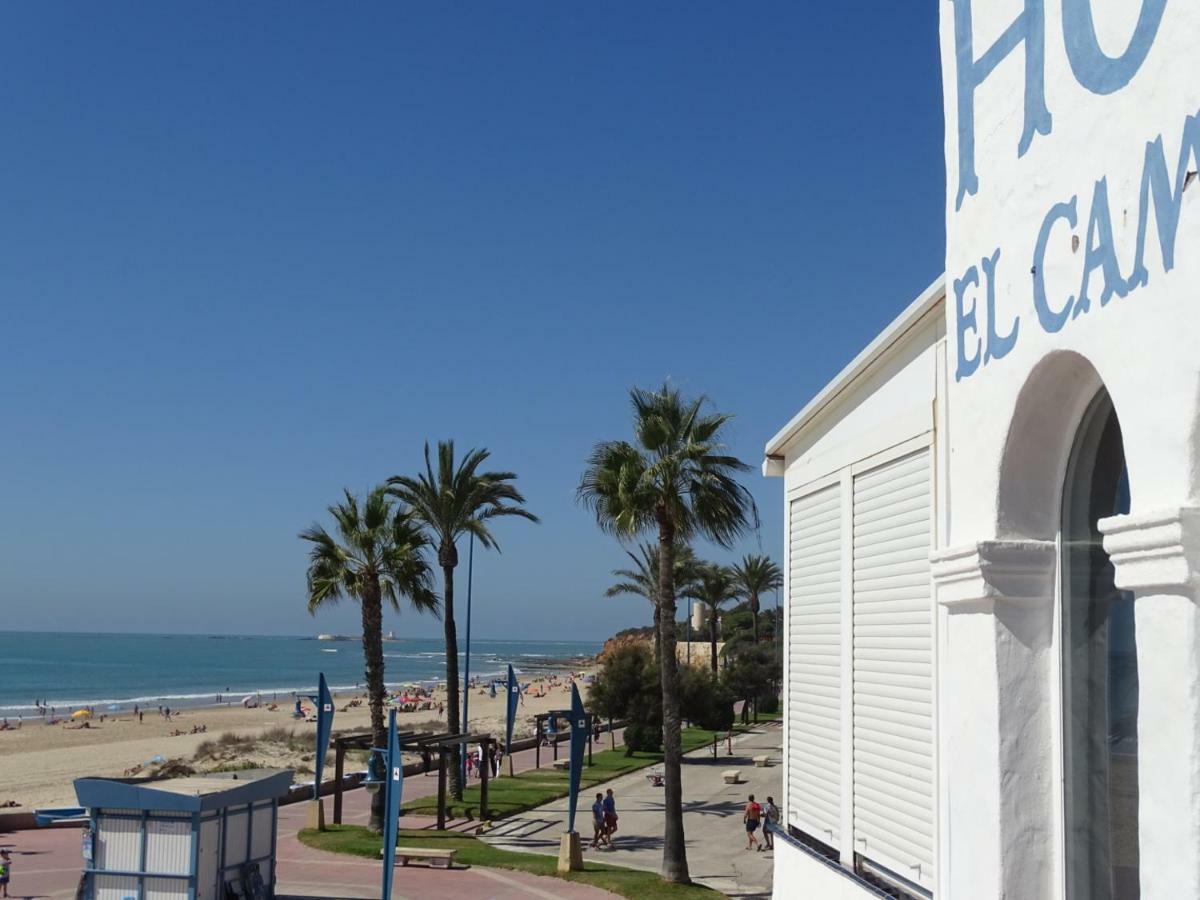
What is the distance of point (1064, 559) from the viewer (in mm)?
5652

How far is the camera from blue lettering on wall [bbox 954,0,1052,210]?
542 cm

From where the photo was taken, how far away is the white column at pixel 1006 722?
18.1ft

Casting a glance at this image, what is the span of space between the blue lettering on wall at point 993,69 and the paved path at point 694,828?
17307 millimetres

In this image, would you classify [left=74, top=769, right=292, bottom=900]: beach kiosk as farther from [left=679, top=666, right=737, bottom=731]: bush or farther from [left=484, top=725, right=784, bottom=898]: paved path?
[left=679, top=666, right=737, bottom=731]: bush

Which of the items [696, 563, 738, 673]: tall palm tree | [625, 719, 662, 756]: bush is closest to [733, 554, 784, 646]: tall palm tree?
[696, 563, 738, 673]: tall palm tree

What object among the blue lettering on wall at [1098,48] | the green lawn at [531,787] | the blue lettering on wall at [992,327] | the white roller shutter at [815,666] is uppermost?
the blue lettering on wall at [1098,48]

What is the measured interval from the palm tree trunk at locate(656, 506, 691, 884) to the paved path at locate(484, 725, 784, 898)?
0.86 meters

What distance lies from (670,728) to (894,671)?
15114mm

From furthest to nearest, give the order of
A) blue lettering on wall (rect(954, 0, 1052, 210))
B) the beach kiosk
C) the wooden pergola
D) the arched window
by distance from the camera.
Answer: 1. the wooden pergola
2. the beach kiosk
3. blue lettering on wall (rect(954, 0, 1052, 210))
4. the arched window

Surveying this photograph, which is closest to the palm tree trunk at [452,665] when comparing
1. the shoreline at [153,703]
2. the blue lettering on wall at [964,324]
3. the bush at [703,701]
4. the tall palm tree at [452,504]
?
the tall palm tree at [452,504]

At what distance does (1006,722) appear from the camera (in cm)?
560

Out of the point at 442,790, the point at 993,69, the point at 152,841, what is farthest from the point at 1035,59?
the point at 442,790

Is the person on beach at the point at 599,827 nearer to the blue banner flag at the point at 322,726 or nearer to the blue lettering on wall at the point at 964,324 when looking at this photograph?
the blue banner flag at the point at 322,726

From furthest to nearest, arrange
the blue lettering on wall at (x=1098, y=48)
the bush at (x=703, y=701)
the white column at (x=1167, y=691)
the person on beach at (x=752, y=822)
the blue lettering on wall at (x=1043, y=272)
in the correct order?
1. the bush at (x=703, y=701)
2. the person on beach at (x=752, y=822)
3. the blue lettering on wall at (x=1043, y=272)
4. the blue lettering on wall at (x=1098, y=48)
5. the white column at (x=1167, y=691)
